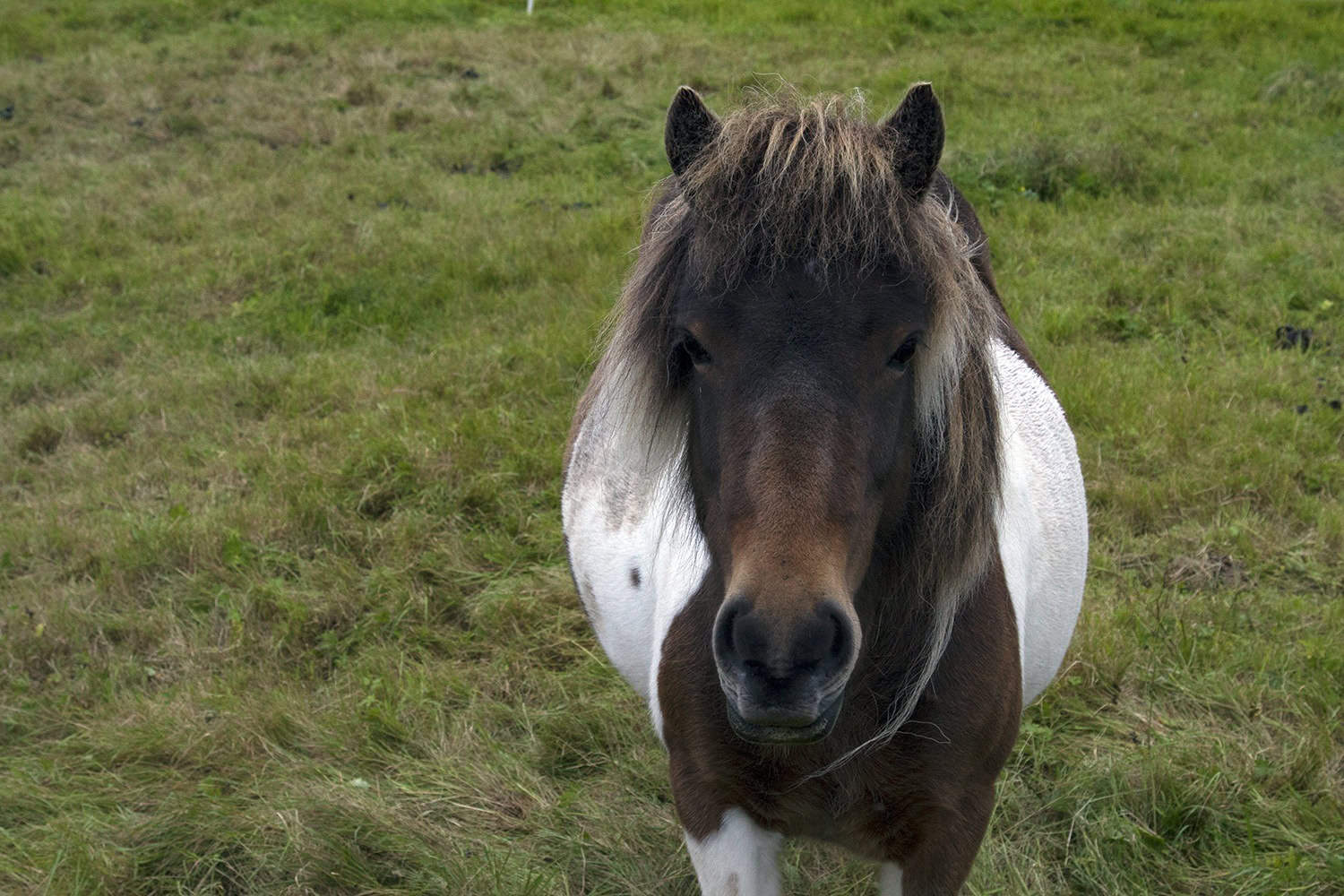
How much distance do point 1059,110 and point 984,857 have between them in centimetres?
813

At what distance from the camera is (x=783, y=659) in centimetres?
151

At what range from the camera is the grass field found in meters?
2.98

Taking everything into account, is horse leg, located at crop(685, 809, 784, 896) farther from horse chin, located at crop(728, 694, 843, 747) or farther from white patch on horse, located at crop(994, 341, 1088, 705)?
white patch on horse, located at crop(994, 341, 1088, 705)

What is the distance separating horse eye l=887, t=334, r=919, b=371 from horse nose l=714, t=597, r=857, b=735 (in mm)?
471

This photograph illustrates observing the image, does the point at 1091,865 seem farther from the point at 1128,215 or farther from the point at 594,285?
the point at 1128,215

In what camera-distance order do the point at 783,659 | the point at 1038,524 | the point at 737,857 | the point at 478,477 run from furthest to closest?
1. the point at 478,477
2. the point at 1038,524
3. the point at 737,857
4. the point at 783,659

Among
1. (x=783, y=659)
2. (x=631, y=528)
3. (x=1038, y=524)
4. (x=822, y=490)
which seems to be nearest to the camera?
(x=783, y=659)

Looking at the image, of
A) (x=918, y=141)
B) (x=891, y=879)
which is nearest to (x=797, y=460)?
(x=918, y=141)

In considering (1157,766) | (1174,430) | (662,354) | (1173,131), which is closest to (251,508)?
(662,354)

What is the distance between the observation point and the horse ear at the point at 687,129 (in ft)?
6.23

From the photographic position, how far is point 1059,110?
9.44 m

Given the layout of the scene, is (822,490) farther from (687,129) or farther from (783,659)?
(687,129)

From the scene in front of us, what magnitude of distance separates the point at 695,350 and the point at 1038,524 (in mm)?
1212

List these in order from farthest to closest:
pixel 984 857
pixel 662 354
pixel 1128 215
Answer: pixel 1128 215 < pixel 984 857 < pixel 662 354
